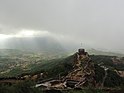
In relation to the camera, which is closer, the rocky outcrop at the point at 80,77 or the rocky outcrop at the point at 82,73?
the rocky outcrop at the point at 80,77

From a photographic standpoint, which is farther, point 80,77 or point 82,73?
point 82,73

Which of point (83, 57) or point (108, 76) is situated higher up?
point (83, 57)

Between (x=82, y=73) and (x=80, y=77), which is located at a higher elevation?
(x=82, y=73)

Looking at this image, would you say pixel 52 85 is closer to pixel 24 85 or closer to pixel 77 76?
pixel 77 76

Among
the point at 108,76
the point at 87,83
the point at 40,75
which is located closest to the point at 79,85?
the point at 87,83

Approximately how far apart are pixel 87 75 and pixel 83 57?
40.5 ft

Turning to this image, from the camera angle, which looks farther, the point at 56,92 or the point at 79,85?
the point at 79,85

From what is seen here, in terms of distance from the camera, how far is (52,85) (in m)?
133

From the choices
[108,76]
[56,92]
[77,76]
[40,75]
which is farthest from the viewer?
[108,76]

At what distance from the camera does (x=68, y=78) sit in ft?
470

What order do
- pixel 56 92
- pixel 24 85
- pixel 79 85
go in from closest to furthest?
pixel 24 85 < pixel 56 92 < pixel 79 85

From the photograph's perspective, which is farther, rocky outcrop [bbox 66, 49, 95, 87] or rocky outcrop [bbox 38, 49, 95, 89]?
rocky outcrop [bbox 66, 49, 95, 87]

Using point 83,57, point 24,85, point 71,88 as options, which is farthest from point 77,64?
point 24,85

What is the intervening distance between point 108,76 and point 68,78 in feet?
176
